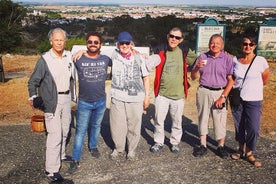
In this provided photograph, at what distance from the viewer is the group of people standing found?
3709 millimetres

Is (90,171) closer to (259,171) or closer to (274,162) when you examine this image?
(259,171)

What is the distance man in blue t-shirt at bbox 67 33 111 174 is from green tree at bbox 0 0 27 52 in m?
21.6

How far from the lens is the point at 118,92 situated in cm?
414

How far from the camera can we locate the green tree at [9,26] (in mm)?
24406

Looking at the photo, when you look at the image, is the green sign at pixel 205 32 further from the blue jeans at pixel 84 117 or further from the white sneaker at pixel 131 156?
the blue jeans at pixel 84 117

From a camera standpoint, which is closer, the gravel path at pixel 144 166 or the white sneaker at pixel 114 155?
the gravel path at pixel 144 166

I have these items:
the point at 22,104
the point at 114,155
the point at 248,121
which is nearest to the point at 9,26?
the point at 22,104

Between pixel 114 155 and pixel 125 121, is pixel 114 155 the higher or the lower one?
the lower one

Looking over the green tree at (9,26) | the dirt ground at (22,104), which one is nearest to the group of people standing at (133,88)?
the dirt ground at (22,104)

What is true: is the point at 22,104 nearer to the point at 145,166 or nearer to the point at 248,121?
the point at 145,166

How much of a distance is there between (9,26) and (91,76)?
2619cm

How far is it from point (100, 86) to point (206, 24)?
8.68 metres

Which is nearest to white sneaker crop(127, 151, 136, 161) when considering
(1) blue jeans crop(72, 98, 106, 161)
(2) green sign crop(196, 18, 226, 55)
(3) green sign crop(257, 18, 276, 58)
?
(1) blue jeans crop(72, 98, 106, 161)

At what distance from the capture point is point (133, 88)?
4094mm
